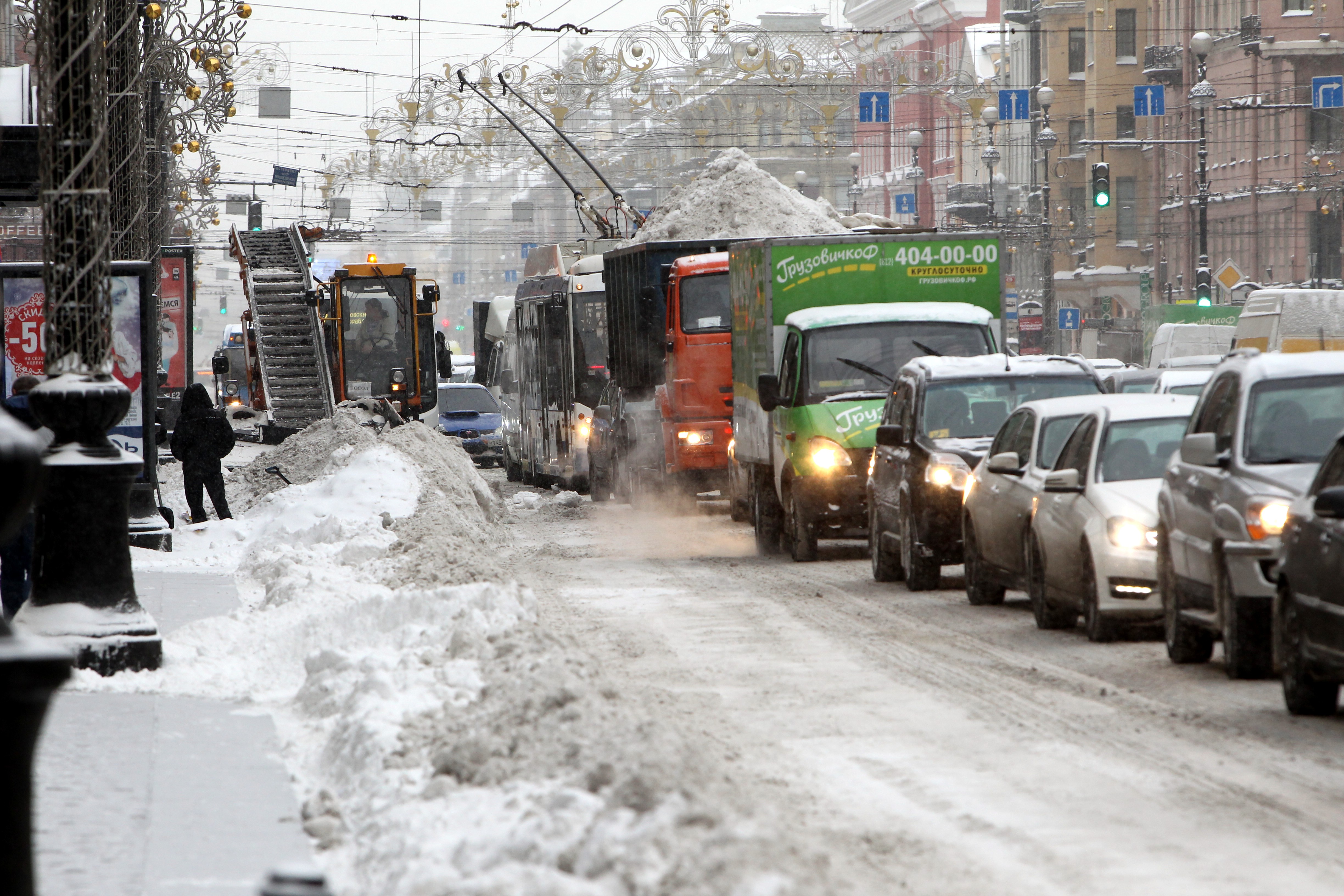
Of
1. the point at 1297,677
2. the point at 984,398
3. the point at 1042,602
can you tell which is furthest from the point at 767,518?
the point at 1297,677

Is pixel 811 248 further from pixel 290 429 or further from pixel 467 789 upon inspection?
pixel 290 429

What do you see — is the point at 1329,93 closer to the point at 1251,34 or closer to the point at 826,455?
the point at 1251,34

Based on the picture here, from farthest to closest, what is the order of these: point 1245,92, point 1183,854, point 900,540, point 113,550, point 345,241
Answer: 1. point 345,241
2. point 1245,92
3. point 900,540
4. point 113,550
5. point 1183,854

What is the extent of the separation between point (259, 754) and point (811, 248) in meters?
13.1

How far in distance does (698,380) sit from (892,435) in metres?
9.16

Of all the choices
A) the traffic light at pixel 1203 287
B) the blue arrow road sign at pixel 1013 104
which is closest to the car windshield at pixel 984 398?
the traffic light at pixel 1203 287

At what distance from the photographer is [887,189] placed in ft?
319

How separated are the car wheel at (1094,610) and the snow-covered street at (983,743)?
106 millimetres

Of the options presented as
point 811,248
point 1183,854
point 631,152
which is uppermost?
point 631,152

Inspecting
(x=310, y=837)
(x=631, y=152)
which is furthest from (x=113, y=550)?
(x=631, y=152)

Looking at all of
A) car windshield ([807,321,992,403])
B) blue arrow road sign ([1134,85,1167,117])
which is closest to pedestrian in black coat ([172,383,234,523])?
car windshield ([807,321,992,403])

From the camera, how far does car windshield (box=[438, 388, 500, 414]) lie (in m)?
45.5

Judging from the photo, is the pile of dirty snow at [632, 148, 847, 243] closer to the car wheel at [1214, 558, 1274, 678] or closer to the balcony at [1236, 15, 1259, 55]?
the car wheel at [1214, 558, 1274, 678]

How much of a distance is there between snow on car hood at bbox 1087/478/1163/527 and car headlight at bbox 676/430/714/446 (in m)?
12.8
